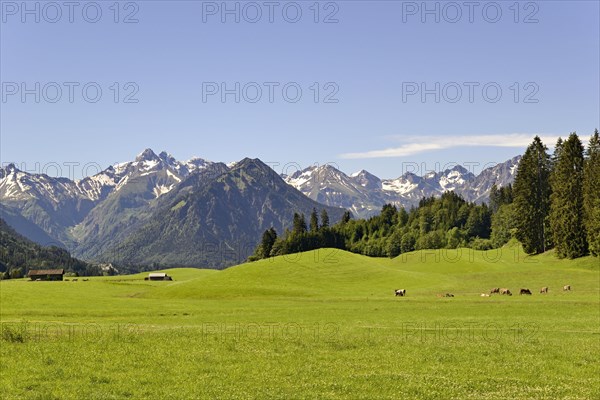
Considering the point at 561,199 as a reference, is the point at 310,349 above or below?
below

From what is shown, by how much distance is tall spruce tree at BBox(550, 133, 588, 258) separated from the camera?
120m

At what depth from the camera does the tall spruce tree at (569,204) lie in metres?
120

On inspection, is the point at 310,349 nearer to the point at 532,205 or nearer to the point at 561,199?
the point at 561,199

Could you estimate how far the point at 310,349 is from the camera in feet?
127

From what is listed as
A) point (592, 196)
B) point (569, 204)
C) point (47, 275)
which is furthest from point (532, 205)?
point (47, 275)

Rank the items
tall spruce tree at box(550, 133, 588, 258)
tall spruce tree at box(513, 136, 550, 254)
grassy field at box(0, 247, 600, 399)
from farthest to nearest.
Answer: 1. tall spruce tree at box(513, 136, 550, 254)
2. tall spruce tree at box(550, 133, 588, 258)
3. grassy field at box(0, 247, 600, 399)

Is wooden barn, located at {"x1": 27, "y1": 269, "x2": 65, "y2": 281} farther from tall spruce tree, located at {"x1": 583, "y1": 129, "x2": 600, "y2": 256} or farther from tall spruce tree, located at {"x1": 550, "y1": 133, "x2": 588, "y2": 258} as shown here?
tall spruce tree, located at {"x1": 583, "y1": 129, "x2": 600, "y2": 256}

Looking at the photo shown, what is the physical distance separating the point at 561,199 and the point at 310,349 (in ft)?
343

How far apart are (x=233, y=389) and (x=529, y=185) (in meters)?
129

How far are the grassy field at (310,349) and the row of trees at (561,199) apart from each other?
3529 cm

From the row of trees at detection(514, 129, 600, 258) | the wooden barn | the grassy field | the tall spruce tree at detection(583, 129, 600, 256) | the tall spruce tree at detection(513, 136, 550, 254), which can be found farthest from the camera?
the wooden barn

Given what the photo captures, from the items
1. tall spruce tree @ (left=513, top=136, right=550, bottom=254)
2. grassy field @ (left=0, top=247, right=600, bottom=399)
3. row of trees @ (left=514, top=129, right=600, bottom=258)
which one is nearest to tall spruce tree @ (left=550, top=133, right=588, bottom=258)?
row of trees @ (left=514, top=129, right=600, bottom=258)

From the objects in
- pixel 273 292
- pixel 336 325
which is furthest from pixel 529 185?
pixel 336 325

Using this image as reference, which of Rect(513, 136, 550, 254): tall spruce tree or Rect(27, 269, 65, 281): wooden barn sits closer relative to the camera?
Rect(513, 136, 550, 254): tall spruce tree
